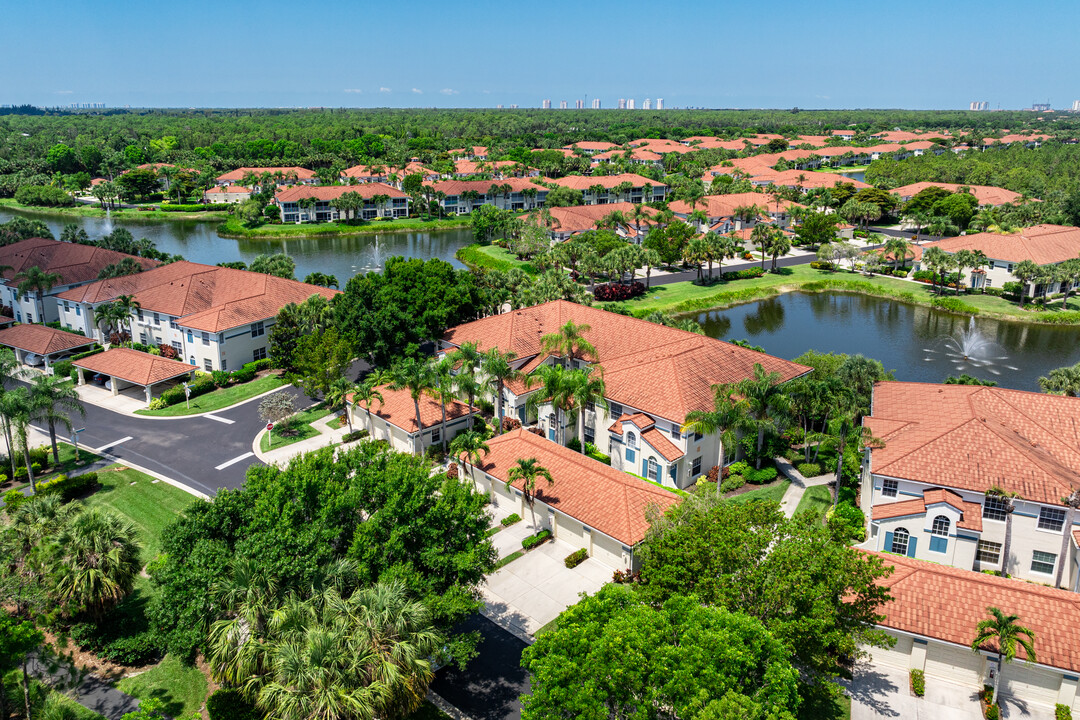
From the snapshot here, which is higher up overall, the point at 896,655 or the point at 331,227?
the point at 331,227

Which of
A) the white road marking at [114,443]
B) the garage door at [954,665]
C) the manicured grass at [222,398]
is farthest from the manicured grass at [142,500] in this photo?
the garage door at [954,665]

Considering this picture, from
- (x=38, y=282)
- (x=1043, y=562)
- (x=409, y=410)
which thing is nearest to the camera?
(x=1043, y=562)

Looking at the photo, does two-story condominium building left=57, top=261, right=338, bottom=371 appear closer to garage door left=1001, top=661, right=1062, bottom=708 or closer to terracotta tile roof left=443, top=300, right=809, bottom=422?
terracotta tile roof left=443, top=300, right=809, bottom=422

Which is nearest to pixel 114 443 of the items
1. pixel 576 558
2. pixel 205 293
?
pixel 205 293

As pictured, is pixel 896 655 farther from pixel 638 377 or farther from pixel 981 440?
pixel 638 377

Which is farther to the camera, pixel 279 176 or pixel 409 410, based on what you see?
pixel 279 176

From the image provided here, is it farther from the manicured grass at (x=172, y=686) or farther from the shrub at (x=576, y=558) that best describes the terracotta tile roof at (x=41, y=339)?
the shrub at (x=576, y=558)
